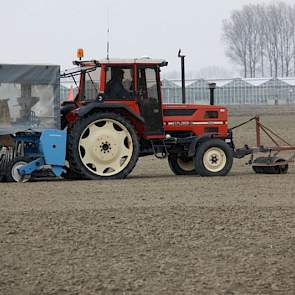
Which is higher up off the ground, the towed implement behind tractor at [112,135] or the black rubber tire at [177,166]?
the towed implement behind tractor at [112,135]

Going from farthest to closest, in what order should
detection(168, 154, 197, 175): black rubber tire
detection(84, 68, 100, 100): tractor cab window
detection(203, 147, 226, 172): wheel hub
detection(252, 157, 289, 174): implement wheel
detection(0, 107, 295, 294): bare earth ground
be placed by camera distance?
A: detection(168, 154, 197, 175): black rubber tire
detection(252, 157, 289, 174): implement wheel
detection(203, 147, 226, 172): wheel hub
detection(84, 68, 100, 100): tractor cab window
detection(0, 107, 295, 294): bare earth ground

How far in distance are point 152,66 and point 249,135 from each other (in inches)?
568

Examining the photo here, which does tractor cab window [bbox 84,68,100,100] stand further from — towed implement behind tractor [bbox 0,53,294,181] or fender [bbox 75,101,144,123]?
fender [bbox 75,101,144,123]

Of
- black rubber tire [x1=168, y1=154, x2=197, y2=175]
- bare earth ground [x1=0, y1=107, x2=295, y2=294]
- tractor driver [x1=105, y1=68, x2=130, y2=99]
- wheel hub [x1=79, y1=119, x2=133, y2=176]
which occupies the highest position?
tractor driver [x1=105, y1=68, x2=130, y2=99]

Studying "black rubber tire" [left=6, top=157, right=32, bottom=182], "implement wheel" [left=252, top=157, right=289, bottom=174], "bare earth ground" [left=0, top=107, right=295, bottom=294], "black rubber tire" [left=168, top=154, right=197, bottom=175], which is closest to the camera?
"bare earth ground" [left=0, top=107, right=295, bottom=294]

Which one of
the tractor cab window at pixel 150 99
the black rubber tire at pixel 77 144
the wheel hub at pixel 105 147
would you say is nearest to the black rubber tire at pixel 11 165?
the black rubber tire at pixel 77 144

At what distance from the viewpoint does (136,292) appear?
610cm

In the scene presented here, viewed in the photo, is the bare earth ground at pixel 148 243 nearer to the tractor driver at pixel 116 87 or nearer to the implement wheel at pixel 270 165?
the tractor driver at pixel 116 87

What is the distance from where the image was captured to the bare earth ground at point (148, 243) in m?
6.30

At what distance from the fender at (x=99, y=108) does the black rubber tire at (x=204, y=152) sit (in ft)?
4.40

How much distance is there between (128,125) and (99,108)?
2.05 ft

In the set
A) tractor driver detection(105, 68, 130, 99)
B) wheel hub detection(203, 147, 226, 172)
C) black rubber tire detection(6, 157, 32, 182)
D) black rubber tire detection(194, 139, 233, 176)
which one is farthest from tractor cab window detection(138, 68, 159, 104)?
black rubber tire detection(6, 157, 32, 182)

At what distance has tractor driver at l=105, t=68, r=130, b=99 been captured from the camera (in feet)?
46.4

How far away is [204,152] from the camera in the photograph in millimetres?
14672
